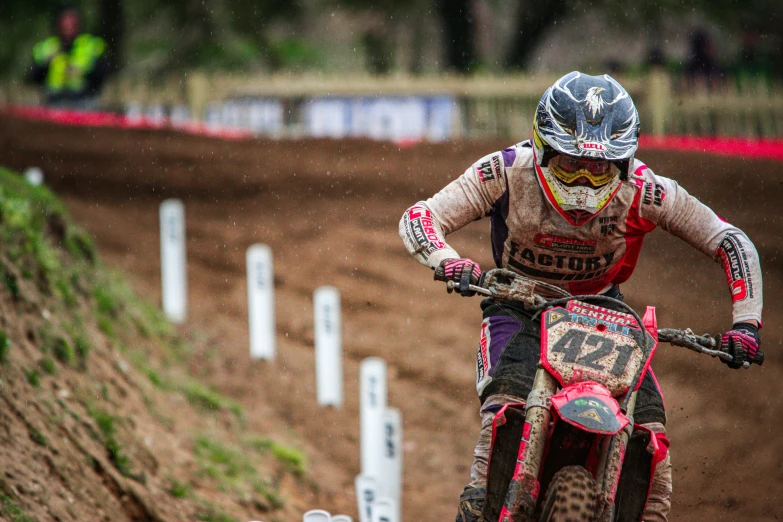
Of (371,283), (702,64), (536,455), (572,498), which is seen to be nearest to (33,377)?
(536,455)

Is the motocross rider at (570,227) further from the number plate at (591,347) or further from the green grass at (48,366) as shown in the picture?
the green grass at (48,366)

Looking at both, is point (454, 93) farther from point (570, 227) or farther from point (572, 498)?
point (572, 498)

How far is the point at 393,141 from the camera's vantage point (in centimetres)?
1569

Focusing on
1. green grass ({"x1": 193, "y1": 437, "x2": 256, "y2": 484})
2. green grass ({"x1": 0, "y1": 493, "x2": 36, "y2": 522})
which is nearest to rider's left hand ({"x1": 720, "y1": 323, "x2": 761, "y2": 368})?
green grass ({"x1": 0, "y1": 493, "x2": 36, "y2": 522})

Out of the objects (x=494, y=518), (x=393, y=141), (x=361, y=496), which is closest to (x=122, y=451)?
(x=361, y=496)

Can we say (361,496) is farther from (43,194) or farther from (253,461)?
(43,194)

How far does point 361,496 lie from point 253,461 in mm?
2247

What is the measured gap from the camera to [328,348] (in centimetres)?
1068

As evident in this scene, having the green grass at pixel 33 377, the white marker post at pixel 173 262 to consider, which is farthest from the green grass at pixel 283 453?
the green grass at pixel 33 377

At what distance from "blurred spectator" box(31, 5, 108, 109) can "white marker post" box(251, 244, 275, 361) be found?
6.70 meters

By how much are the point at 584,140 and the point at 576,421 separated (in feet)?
4.48

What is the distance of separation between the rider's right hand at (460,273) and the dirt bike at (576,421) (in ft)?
0.06

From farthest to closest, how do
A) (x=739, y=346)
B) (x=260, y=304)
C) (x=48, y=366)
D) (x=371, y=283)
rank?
1. (x=371, y=283)
2. (x=260, y=304)
3. (x=48, y=366)
4. (x=739, y=346)

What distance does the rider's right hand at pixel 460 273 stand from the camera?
4832 mm
